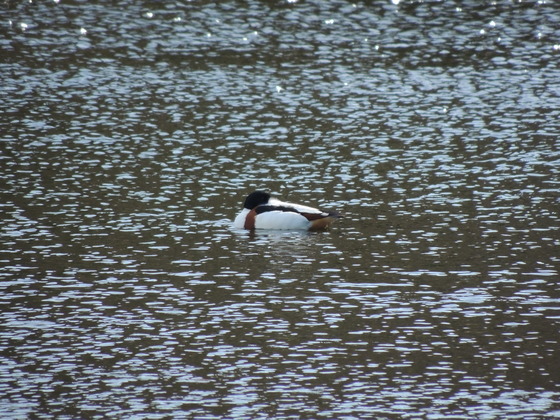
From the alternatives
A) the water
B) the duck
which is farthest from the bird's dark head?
the water

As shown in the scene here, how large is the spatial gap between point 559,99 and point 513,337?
723 inches

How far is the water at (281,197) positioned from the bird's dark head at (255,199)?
67 cm

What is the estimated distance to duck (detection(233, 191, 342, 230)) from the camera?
72.9ft

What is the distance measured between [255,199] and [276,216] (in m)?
0.55

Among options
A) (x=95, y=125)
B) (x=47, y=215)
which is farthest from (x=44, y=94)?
(x=47, y=215)

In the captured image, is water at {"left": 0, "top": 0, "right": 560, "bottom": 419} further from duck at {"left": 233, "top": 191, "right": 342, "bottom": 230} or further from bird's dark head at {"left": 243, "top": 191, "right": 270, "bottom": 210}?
bird's dark head at {"left": 243, "top": 191, "right": 270, "bottom": 210}

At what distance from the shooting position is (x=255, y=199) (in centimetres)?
2275

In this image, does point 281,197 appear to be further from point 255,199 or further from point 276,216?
point 255,199

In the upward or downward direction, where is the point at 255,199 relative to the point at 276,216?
upward

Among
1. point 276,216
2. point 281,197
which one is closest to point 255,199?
point 276,216

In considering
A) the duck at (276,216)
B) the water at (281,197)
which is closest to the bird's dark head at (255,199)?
the duck at (276,216)

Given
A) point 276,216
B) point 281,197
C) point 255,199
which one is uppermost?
point 255,199

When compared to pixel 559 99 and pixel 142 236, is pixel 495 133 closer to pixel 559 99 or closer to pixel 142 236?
pixel 559 99

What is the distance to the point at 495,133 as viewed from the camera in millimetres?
29359
